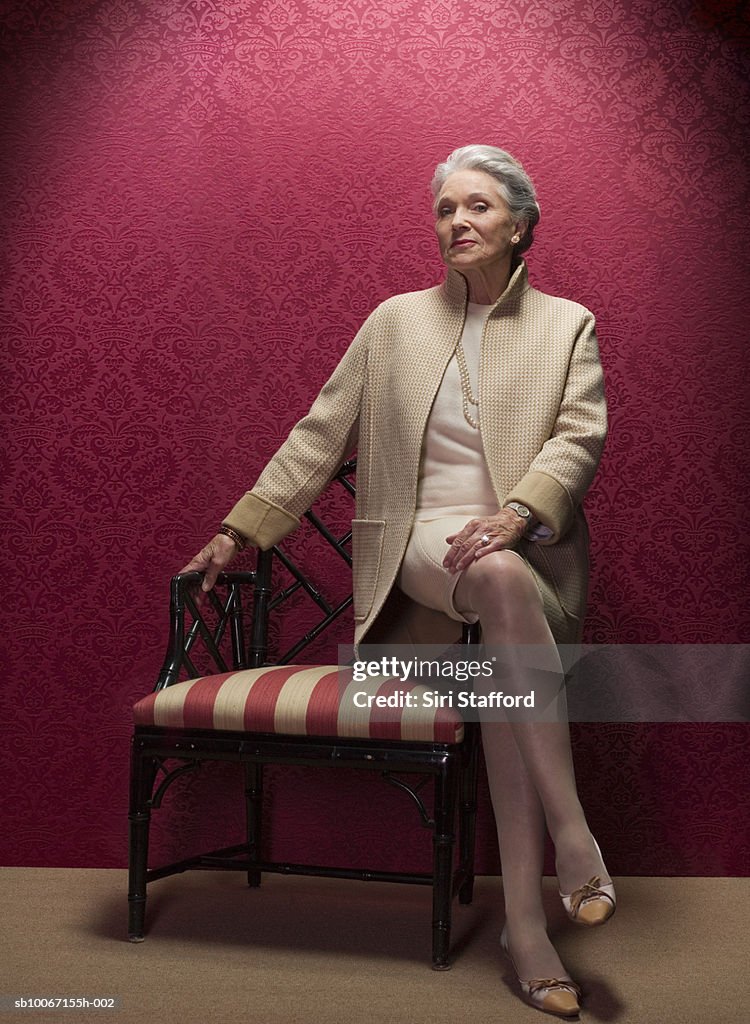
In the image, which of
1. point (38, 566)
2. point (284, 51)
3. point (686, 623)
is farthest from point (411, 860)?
point (284, 51)

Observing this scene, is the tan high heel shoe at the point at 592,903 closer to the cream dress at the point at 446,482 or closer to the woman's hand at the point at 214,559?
the cream dress at the point at 446,482

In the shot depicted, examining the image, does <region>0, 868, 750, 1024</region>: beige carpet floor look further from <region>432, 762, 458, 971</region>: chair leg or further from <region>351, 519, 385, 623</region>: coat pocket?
<region>351, 519, 385, 623</region>: coat pocket

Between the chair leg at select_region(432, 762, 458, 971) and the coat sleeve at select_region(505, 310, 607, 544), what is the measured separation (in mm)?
537

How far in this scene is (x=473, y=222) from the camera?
2.43 m

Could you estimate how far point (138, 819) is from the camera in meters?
2.27

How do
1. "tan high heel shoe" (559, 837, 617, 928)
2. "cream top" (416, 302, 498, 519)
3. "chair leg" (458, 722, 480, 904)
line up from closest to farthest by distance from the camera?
"tan high heel shoe" (559, 837, 617, 928) → "cream top" (416, 302, 498, 519) → "chair leg" (458, 722, 480, 904)

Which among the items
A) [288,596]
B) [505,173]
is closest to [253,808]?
[288,596]

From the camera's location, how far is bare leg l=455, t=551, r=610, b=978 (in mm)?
1928

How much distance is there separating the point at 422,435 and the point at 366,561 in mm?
314

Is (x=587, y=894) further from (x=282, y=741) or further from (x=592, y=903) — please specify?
(x=282, y=741)

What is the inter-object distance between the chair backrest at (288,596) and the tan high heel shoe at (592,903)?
1151 mm

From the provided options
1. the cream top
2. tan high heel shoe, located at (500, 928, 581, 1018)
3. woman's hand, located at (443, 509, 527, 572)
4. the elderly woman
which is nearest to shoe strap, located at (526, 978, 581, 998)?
tan high heel shoe, located at (500, 928, 581, 1018)

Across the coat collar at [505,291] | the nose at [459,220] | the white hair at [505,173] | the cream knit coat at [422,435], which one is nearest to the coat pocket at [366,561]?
the cream knit coat at [422,435]

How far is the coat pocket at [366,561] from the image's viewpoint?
242 cm
